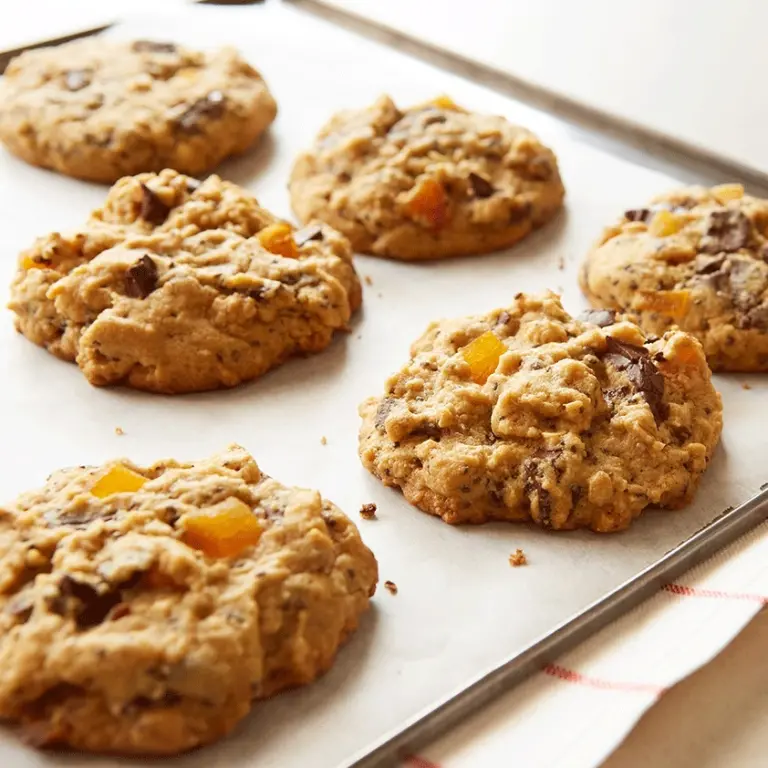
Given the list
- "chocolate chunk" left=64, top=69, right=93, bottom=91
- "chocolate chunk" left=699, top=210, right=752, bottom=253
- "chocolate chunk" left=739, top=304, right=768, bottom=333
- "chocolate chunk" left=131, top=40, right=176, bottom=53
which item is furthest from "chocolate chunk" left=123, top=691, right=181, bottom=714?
"chocolate chunk" left=131, top=40, right=176, bottom=53

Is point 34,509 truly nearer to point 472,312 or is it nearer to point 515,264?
point 472,312

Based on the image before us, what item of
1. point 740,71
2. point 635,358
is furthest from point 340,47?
point 635,358

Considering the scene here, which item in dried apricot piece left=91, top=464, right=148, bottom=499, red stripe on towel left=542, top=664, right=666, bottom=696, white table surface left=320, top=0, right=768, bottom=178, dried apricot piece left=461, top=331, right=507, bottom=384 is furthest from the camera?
white table surface left=320, top=0, right=768, bottom=178

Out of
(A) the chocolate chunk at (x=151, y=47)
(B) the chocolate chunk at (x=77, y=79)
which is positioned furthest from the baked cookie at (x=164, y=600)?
(A) the chocolate chunk at (x=151, y=47)

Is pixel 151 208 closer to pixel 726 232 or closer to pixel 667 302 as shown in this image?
pixel 667 302

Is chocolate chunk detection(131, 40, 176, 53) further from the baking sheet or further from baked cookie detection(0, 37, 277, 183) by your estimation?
the baking sheet

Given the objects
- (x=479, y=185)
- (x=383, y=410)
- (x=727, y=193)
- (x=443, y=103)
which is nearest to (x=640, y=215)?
(x=727, y=193)

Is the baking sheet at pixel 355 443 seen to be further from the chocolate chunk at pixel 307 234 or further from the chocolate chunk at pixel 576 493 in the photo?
the chocolate chunk at pixel 307 234
